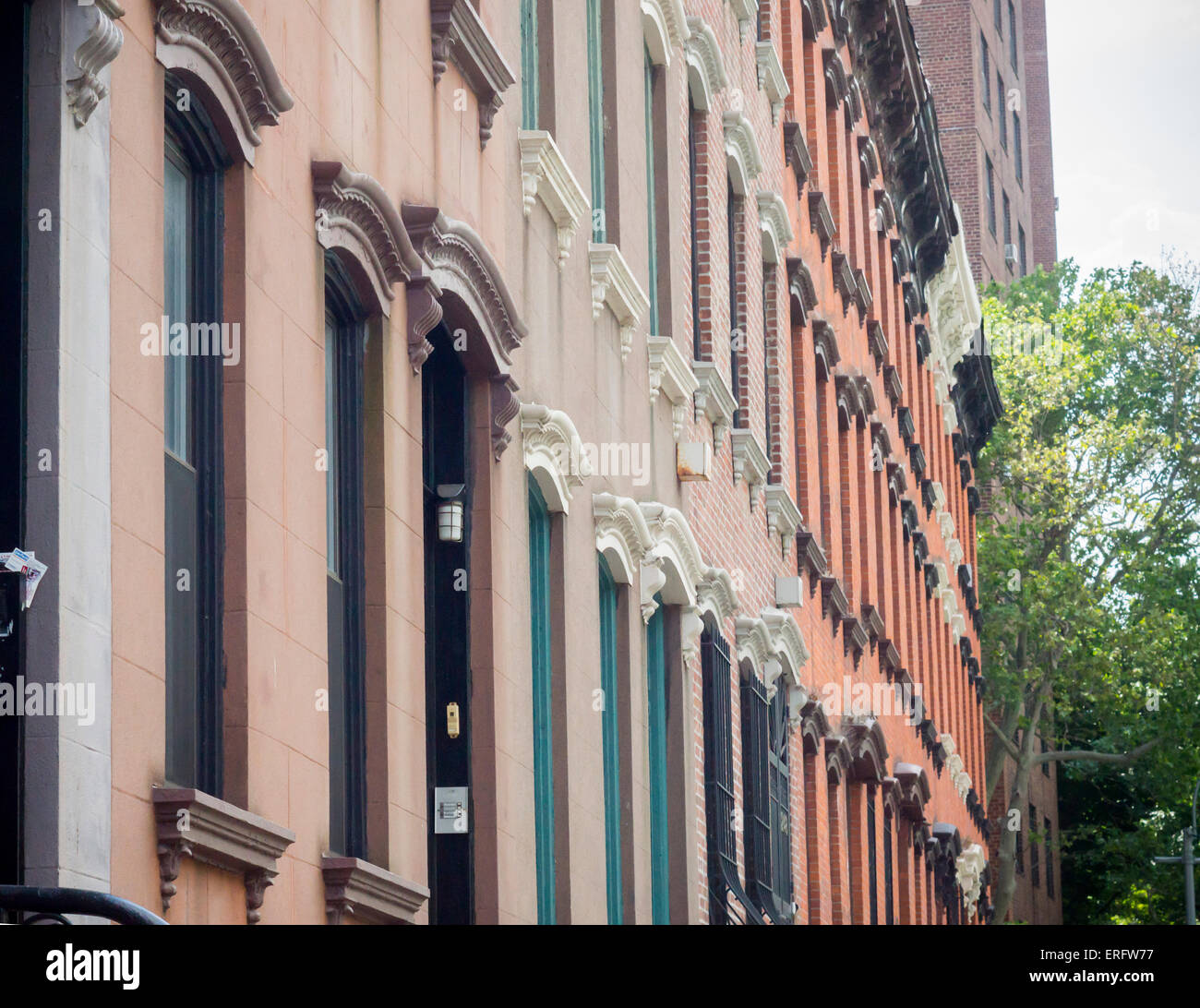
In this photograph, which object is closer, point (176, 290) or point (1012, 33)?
point (176, 290)

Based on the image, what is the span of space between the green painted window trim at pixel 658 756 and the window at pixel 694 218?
9.54ft

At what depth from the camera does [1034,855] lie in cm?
5331

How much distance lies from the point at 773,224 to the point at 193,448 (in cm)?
1470

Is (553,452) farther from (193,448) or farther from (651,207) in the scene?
(193,448)

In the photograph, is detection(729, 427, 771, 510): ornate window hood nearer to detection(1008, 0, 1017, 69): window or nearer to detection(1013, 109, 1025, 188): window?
detection(1013, 109, 1025, 188): window

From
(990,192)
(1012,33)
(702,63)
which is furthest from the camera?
(1012,33)

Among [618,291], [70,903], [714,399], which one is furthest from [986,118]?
[70,903]

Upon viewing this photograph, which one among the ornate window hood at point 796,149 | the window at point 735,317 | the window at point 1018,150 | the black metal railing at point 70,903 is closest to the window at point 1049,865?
the window at point 1018,150

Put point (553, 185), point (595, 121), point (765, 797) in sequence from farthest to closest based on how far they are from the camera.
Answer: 1. point (765, 797)
2. point (595, 121)
3. point (553, 185)

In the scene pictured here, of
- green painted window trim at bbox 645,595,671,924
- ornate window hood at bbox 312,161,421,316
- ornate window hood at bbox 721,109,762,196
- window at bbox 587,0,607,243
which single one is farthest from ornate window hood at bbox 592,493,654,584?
ornate window hood at bbox 721,109,762,196

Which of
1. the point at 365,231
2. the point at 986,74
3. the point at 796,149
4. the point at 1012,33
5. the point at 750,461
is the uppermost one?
the point at 1012,33

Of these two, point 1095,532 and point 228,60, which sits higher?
point 1095,532

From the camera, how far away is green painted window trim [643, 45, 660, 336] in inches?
675
